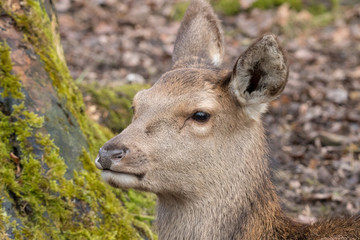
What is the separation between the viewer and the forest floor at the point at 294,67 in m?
7.91

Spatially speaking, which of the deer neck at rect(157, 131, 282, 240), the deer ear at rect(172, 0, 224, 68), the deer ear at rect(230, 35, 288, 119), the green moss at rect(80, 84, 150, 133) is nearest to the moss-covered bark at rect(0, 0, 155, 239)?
the deer neck at rect(157, 131, 282, 240)

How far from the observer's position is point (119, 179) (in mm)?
3941

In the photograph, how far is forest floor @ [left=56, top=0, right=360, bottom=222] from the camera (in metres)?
7.91

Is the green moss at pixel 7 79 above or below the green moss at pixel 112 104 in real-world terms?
above

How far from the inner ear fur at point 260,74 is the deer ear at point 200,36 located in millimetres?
1071

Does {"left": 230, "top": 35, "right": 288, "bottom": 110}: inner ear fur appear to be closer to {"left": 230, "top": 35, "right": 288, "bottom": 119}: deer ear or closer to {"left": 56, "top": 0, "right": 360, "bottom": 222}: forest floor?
{"left": 230, "top": 35, "right": 288, "bottom": 119}: deer ear

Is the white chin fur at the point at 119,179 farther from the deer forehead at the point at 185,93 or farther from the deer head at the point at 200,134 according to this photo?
the deer forehead at the point at 185,93

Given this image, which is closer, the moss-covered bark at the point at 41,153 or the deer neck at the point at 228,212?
the deer neck at the point at 228,212

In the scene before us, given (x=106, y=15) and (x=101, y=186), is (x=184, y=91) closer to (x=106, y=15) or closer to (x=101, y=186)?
(x=101, y=186)

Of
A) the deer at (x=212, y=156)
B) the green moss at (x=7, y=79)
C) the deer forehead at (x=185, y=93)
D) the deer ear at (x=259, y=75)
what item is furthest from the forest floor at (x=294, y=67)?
the green moss at (x=7, y=79)

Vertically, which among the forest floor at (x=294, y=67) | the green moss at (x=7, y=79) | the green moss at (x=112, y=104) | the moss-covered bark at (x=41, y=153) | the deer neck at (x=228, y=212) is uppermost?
the green moss at (x=7, y=79)

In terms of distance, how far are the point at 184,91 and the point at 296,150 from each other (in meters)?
5.13

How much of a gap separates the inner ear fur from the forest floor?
73 cm

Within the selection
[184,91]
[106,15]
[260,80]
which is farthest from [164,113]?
[106,15]
